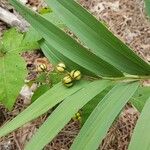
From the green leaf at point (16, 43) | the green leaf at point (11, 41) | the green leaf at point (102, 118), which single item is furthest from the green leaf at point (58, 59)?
the green leaf at point (11, 41)

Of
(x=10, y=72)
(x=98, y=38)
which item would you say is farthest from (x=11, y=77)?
(x=98, y=38)

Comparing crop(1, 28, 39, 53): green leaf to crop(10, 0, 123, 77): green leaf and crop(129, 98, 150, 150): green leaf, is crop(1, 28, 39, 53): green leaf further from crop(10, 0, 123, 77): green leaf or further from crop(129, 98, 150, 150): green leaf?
crop(129, 98, 150, 150): green leaf

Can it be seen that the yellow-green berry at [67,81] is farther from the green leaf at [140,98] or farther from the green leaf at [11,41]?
the green leaf at [11,41]

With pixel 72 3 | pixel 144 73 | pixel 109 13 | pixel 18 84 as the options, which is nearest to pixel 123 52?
pixel 144 73

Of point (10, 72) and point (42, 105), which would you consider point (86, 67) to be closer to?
point (42, 105)

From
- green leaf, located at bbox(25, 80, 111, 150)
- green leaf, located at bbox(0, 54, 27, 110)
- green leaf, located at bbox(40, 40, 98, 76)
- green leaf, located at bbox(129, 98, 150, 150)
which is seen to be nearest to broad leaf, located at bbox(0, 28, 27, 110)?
green leaf, located at bbox(0, 54, 27, 110)

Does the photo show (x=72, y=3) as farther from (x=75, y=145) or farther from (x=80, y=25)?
(x=75, y=145)

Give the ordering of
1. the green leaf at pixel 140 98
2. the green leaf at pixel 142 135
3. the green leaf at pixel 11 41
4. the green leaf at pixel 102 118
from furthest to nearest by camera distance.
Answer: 1. the green leaf at pixel 11 41
2. the green leaf at pixel 140 98
3. the green leaf at pixel 102 118
4. the green leaf at pixel 142 135

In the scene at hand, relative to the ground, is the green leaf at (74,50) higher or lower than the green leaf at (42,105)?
higher
